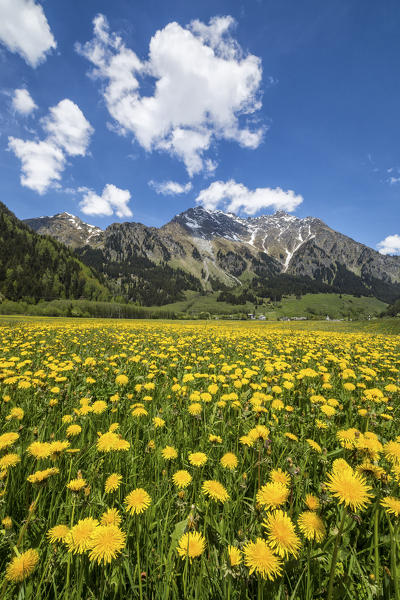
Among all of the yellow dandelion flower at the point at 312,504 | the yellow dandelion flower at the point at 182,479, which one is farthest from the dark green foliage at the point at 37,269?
the yellow dandelion flower at the point at 312,504

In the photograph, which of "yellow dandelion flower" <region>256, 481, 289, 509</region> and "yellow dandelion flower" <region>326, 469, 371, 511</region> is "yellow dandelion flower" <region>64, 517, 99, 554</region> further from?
"yellow dandelion flower" <region>326, 469, 371, 511</region>

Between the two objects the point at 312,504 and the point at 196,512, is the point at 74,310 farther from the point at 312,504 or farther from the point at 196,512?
the point at 312,504

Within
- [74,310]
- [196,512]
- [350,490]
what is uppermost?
[350,490]

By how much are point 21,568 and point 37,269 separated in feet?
637

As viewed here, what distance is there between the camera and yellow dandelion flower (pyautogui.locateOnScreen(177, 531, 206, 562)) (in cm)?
134

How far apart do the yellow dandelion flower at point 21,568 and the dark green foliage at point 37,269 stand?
161925 millimetres

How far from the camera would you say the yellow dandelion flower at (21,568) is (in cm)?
123

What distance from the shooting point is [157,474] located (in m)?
2.30

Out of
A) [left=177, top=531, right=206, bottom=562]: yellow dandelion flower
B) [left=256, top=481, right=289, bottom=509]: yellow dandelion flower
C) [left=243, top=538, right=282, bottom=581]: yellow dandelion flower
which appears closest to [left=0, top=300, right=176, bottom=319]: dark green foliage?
[left=177, top=531, right=206, bottom=562]: yellow dandelion flower

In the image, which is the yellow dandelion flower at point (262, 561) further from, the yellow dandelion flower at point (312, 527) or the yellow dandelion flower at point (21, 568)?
the yellow dandelion flower at point (21, 568)

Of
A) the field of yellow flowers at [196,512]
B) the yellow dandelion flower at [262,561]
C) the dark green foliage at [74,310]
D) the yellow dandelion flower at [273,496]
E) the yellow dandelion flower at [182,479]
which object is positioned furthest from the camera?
the dark green foliage at [74,310]

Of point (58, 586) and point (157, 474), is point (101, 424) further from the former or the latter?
point (58, 586)

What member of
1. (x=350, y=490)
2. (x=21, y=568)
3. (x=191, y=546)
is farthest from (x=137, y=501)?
(x=350, y=490)

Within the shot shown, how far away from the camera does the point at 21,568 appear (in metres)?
1.24
